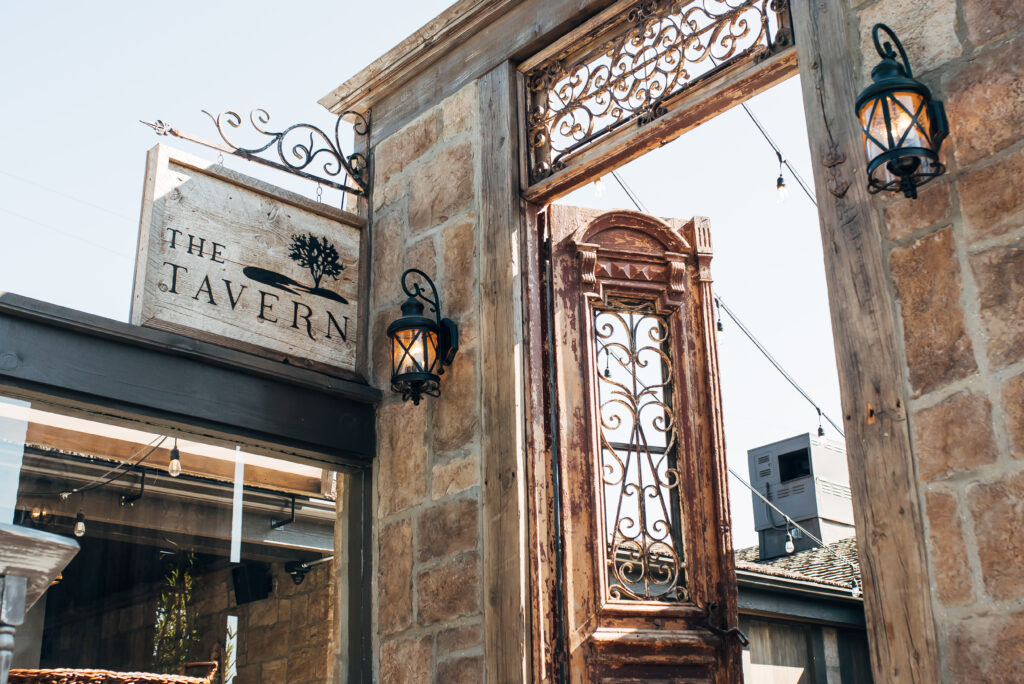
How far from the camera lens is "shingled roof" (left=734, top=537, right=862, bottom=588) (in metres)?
10.9

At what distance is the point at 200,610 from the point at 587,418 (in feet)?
5.42

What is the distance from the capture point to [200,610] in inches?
165

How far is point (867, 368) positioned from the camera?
312 centimetres

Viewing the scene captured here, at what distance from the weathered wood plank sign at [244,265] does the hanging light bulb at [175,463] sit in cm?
45

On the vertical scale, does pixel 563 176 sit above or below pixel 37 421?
above

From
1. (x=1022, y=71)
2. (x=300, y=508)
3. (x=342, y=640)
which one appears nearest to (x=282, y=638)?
(x=342, y=640)

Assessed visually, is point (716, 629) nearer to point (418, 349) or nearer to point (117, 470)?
point (418, 349)

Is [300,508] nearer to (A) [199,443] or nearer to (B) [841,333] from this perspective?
(A) [199,443]

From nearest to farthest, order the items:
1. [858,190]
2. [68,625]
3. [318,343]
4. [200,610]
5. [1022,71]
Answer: [1022,71] → [858,190] → [68,625] → [200,610] → [318,343]

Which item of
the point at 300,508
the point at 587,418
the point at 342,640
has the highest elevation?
the point at 587,418

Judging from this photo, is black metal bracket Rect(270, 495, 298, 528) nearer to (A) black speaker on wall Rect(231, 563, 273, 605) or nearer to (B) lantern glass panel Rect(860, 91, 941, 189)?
(A) black speaker on wall Rect(231, 563, 273, 605)

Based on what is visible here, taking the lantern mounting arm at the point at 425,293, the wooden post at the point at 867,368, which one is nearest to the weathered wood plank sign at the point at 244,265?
the lantern mounting arm at the point at 425,293

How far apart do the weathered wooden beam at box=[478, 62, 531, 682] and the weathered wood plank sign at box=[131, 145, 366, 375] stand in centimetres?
79

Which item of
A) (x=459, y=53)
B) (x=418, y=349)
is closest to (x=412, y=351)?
(x=418, y=349)
